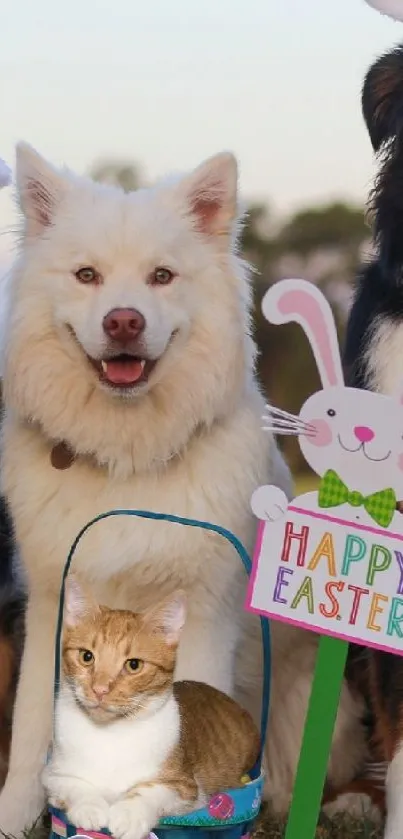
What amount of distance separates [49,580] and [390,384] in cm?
79

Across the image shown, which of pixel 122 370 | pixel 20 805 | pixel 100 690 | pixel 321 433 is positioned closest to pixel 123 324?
pixel 122 370

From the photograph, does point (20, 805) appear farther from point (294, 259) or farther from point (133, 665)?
point (294, 259)

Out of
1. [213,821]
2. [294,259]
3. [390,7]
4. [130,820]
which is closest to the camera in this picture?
[130,820]

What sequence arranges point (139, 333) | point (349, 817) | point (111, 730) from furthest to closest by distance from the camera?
point (349, 817) < point (139, 333) < point (111, 730)

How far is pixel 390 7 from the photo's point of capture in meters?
1.95

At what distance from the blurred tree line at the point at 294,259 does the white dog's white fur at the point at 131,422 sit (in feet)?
0.92

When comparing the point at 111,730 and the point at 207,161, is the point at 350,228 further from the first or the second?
the point at 111,730

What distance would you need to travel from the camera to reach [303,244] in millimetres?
2543

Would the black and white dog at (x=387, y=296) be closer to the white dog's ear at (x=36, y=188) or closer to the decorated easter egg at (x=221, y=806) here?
the decorated easter egg at (x=221, y=806)

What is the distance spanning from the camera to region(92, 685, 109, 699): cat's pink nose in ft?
5.35

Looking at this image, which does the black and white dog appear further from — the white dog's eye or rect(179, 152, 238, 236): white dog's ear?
the white dog's eye

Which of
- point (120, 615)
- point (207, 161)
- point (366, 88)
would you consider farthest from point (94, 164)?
point (120, 615)

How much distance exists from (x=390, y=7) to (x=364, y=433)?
798 mm

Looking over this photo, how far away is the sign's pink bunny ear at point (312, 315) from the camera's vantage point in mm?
1798
